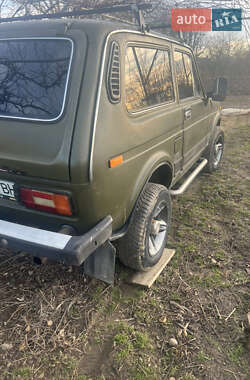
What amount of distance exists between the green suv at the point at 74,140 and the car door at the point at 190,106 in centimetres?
91

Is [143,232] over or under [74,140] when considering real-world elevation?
under

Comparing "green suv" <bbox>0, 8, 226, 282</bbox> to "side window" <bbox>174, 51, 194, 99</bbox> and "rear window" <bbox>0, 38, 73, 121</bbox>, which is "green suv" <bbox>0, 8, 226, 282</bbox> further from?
"side window" <bbox>174, 51, 194, 99</bbox>

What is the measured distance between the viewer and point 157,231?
2520mm

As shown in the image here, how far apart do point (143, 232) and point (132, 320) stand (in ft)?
2.14

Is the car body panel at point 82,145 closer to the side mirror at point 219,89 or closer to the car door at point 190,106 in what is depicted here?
the car door at point 190,106

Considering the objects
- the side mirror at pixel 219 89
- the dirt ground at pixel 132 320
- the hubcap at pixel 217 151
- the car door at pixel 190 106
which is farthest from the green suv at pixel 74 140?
the hubcap at pixel 217 151

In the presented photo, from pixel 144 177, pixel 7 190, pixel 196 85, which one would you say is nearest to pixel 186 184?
pixel 144 177

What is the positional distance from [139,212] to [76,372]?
3.78 feet

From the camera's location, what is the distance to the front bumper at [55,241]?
1610mm

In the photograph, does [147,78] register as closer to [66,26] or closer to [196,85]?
[66,26]

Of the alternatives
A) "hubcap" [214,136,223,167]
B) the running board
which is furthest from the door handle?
"hubcap" [214,136,223,167]

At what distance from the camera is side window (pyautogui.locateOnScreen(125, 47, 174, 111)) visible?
2035mm

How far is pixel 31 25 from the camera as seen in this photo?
1.89 meters

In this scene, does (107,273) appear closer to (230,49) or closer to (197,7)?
(197,7)
